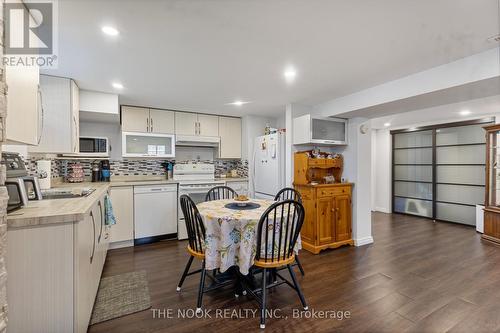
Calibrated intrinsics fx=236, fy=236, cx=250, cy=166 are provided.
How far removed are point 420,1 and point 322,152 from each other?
97.4 inches

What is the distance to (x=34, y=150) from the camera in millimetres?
2434

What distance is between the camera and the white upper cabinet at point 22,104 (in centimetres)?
123

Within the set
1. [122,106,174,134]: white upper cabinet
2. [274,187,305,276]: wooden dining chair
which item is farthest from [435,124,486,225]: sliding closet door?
[122,106,174,134]: white upper cabinet

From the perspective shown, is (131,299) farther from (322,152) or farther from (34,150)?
(322,152)

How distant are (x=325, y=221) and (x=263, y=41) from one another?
99.2 inches

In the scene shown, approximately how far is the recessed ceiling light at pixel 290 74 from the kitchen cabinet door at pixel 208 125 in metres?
2.06

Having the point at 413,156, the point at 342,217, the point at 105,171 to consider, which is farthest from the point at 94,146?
the point at 413,156

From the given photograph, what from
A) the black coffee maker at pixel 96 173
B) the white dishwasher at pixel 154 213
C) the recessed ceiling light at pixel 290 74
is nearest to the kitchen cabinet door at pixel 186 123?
the white dishwasher at pixel 154 213

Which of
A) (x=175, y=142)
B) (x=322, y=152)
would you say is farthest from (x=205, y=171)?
(x=322, y=152)

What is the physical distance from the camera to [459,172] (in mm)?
4848

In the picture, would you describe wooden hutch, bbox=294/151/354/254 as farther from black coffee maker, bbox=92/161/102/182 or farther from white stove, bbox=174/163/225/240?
black coffee maker, bbox=92/161/102/182

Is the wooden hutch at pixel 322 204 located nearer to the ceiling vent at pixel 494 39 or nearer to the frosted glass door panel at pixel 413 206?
the ceiling vent at pixel 494 39

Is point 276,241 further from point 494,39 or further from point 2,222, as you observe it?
point 494,39

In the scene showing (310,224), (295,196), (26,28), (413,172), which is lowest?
(310,224)
